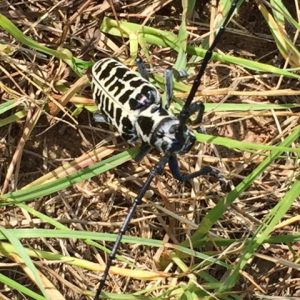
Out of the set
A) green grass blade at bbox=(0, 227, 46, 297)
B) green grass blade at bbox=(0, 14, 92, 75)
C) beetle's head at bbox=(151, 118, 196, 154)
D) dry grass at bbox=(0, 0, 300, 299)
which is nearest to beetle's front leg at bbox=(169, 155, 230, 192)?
beetle's head at bbox=(151, 118, 196, 154)

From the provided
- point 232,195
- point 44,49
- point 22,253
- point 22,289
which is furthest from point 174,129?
point 22,289

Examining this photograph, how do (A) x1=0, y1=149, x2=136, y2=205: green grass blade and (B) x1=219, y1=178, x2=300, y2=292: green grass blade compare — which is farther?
(A) x1=0, y1=149, x2=136, y2=205: green grass blade

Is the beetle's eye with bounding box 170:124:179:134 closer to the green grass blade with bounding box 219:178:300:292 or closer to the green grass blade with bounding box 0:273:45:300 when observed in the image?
the green grass blade with bounding box 219:178:300:292

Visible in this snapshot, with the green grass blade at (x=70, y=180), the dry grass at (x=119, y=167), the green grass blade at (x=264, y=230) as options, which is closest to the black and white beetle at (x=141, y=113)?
the green grass blade at (x=70, y=180)

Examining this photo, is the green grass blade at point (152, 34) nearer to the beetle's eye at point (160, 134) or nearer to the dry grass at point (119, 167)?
the dry grass at point (119, 167)

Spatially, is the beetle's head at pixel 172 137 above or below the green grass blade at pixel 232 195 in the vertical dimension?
above

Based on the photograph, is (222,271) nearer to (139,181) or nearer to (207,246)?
(207,246)

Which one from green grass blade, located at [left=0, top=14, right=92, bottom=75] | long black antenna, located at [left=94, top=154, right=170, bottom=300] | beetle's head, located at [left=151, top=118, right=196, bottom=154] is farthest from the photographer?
green grass blade, located at [left=0, top=14, right=92, bottom=75]

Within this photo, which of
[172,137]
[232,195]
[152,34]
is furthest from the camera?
[152,34]

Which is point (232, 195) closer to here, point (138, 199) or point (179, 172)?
point (179, 172)
